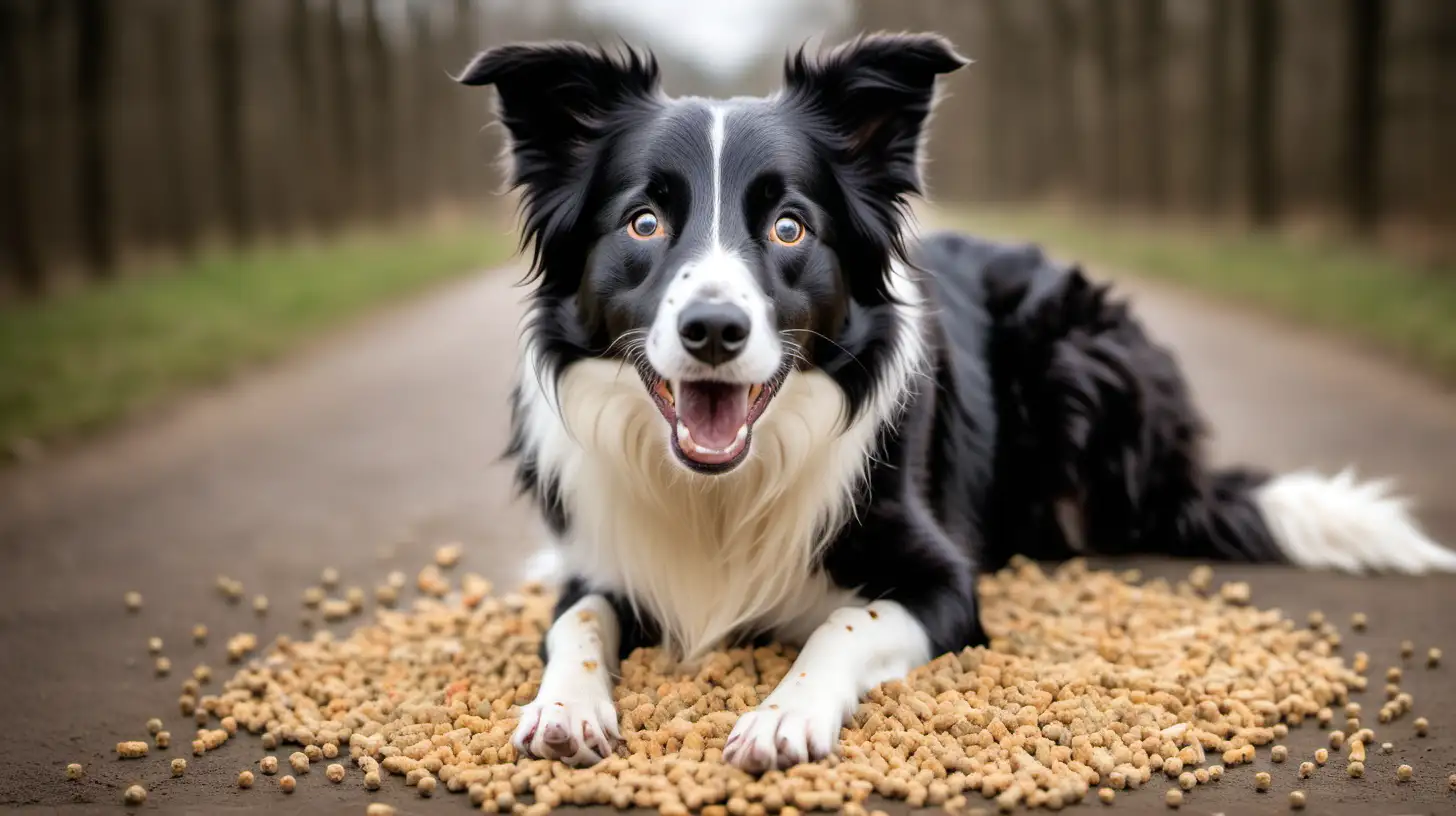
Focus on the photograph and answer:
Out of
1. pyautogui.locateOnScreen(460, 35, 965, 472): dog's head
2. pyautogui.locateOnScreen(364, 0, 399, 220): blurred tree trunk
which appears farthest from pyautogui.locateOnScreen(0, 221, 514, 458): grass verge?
pyautogui.locateOnScreen(460, 35, 965, 472): dog's head

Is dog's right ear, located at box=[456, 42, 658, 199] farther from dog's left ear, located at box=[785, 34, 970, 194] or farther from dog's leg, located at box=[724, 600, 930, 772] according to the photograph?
dog's leg, located at box=[724, 600, 930, 772]

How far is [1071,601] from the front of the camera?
4145mm

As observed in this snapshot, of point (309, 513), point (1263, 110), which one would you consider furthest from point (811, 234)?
point (1263, 110)

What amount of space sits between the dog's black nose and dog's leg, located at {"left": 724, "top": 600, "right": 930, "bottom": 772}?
0.79 m

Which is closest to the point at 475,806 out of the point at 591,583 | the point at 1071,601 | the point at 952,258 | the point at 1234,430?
the point at 591,583

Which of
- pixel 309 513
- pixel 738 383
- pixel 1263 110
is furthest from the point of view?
pixel 1263 110

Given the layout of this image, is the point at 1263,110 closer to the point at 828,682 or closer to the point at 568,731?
the point at 828,682

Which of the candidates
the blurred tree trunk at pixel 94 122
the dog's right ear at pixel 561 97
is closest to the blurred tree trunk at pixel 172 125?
the blurred tree trunk at pixel 94 122

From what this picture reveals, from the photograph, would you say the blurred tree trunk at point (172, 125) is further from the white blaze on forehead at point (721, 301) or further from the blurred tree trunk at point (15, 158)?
the white blaze on forehead at point (721, 301)

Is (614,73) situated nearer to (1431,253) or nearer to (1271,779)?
(1271,779)

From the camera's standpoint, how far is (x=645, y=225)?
329 centimetres

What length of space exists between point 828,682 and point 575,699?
1.94ft

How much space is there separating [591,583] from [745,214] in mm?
1135

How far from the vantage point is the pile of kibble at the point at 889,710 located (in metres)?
2.87
